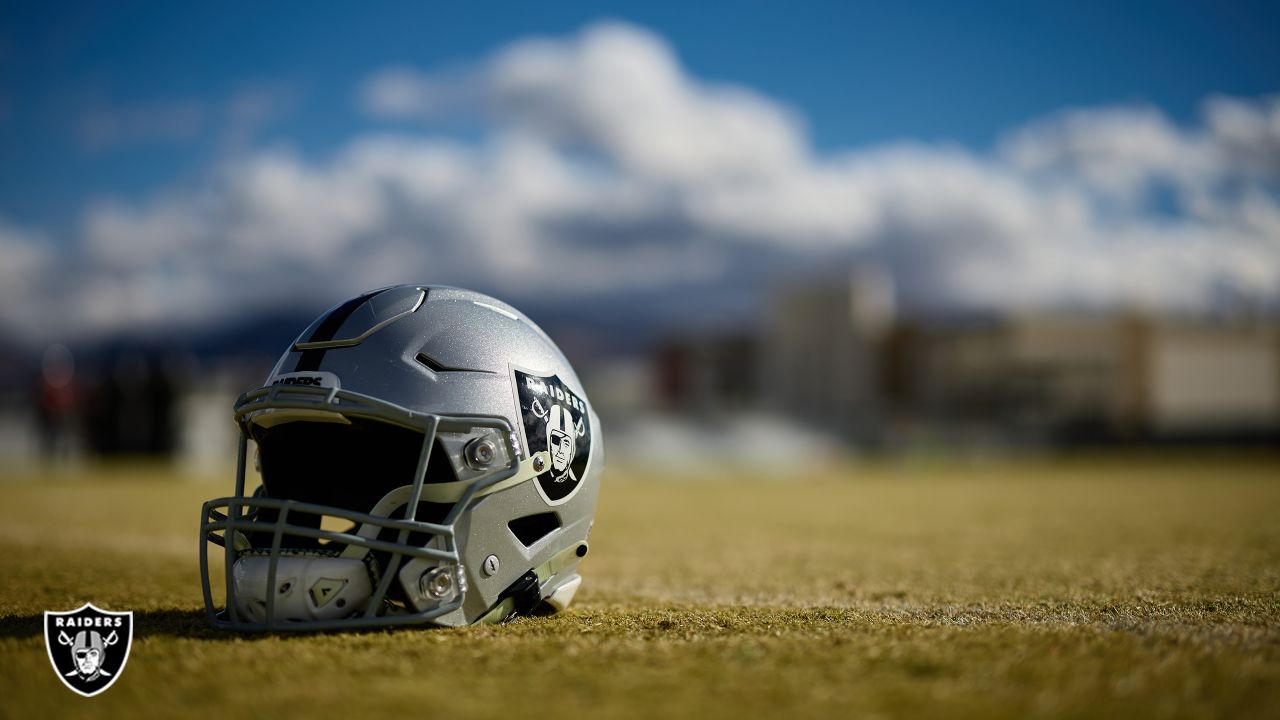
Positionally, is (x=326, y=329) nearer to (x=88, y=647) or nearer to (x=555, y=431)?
(x=555, y=431)

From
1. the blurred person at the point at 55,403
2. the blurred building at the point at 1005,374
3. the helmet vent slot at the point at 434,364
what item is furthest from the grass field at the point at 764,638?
the blurred building at the point at 1005,374

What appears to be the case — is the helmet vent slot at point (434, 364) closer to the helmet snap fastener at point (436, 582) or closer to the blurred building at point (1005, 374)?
the helmet snap fastener at point (436, 582)

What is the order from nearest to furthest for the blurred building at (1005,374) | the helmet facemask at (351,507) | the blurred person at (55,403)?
the helmet facemask at (351,507) < the blurred person at (55,403) < the blurred building at (1005,374)

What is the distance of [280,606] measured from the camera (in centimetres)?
323

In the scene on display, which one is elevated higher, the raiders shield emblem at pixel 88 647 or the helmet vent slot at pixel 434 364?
the helmet vent slot at pixel 434 364

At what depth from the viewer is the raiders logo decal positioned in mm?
3553

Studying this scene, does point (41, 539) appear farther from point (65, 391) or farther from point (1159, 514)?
point (65, 391)

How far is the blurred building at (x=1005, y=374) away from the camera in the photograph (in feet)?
139

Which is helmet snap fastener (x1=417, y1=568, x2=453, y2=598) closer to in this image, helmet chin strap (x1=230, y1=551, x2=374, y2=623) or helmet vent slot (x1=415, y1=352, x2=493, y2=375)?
helmet chin strap (x1=230, y1=551, x2=374, y2=623)

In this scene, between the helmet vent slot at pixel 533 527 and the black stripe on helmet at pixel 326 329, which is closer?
the black stripe on helmet at pixel 326 329

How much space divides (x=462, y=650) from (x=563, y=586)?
83 cm

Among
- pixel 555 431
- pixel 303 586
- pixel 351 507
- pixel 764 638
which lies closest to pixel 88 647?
pixel 303 586

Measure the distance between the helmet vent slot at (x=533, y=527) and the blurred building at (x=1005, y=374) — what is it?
114 ft

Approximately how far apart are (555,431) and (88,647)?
166 centimetres
